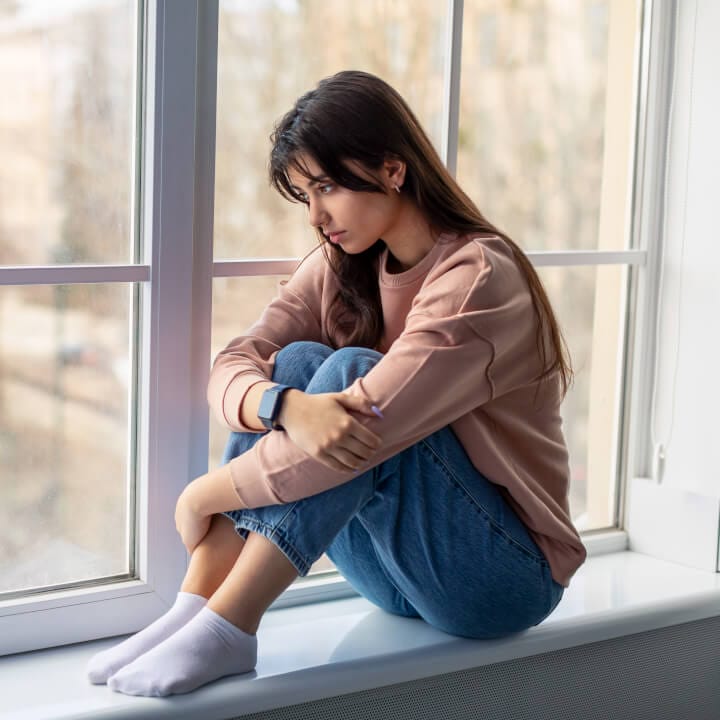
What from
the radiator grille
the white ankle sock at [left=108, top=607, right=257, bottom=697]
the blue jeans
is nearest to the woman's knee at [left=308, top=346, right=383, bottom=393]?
the blue jeans

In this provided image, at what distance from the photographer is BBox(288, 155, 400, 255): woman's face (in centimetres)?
162

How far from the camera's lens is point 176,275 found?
1.75 m

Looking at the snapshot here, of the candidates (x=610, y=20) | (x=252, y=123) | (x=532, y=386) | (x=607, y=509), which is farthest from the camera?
(x=607, y=509)

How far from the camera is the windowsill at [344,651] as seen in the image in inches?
58.6

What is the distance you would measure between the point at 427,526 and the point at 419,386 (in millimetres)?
213

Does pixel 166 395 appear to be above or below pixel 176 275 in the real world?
below

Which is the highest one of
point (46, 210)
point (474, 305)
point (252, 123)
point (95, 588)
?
point (252, 123)

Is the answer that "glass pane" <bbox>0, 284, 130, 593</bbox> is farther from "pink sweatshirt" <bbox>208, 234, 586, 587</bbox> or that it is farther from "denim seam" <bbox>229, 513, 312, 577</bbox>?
"denim seam" <bbox>229, 513, 312, 577</bbox>

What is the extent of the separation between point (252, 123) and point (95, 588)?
777mm

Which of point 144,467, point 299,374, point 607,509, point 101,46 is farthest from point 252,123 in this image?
point 607,509

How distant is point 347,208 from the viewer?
1.64 m

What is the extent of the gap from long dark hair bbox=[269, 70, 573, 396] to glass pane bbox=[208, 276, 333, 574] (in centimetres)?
16

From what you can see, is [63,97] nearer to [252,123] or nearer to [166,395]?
[252,123]

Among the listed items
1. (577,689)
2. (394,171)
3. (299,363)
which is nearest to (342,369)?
(299,363)
